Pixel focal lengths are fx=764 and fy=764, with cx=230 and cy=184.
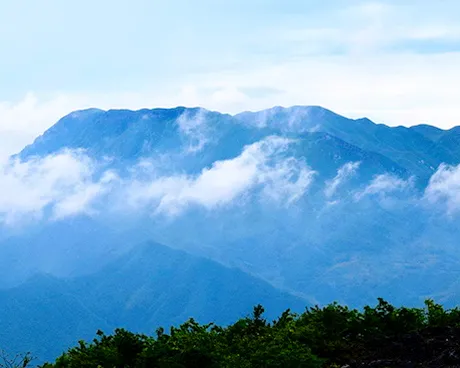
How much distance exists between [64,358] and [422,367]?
8.11 metres

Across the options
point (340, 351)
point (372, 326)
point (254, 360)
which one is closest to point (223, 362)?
point (254, 360)

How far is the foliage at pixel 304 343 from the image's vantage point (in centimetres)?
1462

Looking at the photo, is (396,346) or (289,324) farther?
(289,324)

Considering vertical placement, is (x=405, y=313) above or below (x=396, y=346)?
above

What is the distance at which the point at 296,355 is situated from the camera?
45.5 feet

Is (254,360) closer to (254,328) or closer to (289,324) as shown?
(289,324)

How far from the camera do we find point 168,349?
15.7 metres

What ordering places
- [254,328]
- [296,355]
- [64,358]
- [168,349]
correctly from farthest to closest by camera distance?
[254,328] < [64,358] < [168,349] < [296,355]

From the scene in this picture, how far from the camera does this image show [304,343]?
1639 centimetres

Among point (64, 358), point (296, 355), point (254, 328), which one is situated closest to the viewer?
point (296, 355)

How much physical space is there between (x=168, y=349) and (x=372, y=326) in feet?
16.2

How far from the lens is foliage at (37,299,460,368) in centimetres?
1462

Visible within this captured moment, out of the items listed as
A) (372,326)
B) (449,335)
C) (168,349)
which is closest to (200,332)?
(168,349)

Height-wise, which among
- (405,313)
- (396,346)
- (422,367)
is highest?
(405,313)
